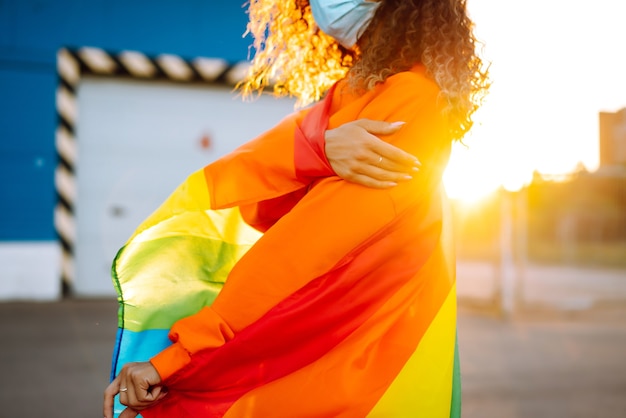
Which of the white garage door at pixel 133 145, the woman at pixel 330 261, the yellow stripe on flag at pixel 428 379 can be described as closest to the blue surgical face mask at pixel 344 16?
the woman at pixel 330 261

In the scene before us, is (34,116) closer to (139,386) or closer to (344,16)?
(344,16)

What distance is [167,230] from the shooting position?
1591mm

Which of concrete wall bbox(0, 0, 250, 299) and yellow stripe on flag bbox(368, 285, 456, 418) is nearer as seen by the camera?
yellow stripe on flag bbox(368, 285, 456, 418)

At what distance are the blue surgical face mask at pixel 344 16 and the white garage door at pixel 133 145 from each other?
7320 millimetres

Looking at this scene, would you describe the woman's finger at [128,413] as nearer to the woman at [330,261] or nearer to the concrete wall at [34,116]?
the woman at [330,261]

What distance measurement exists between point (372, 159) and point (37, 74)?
7925 millimetres

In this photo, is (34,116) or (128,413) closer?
(128,413)

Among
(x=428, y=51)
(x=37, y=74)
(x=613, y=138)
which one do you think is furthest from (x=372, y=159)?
(x=613, y=138)

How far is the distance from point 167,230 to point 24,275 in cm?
724

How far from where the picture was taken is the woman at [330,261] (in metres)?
1.31

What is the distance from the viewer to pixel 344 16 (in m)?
1.55

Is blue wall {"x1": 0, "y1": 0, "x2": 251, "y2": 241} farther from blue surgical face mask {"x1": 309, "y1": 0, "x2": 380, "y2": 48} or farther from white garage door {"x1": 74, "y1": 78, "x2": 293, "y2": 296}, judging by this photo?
blue surgical face mask {"x1": 309, "y1": 0, "x2": 380, "y2": 48}

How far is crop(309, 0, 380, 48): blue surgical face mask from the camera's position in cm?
154

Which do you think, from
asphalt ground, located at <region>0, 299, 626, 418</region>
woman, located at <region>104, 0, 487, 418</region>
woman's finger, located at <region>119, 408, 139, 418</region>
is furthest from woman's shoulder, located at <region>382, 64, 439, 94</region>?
asphalt ground, located at <region>0, 299, 626, 418</region>
